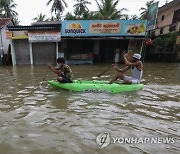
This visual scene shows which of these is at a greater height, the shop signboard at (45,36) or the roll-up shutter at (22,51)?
the shop signboard at (45,36)

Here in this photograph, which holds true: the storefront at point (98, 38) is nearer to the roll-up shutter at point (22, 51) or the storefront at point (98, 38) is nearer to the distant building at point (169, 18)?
the roll-up shutter at point (22, 51)

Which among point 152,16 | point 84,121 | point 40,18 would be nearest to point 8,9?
point 40,18

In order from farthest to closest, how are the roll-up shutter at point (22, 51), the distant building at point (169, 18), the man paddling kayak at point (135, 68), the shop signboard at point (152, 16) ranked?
the distant building at point (169, 18) < the roll-up shutter at point (22, 51) < the shop signboard at point (152, 16) < the man paddling kayak at point (135, 68)

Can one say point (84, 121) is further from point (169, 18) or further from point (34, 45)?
point (169, 18)

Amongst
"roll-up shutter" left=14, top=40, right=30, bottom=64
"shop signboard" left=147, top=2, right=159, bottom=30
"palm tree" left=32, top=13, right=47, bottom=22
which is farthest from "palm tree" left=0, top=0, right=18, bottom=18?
"shop signboard" left=147, top=2, right=159, bottom=30

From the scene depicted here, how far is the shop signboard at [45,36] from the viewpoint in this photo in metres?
18.9

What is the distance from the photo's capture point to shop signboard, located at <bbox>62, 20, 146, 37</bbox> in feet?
61.3

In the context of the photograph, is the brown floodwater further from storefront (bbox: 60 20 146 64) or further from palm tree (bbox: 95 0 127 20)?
palm tree (bbox: 95 0 127 20)

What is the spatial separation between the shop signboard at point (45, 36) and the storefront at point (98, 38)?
0.61 meters

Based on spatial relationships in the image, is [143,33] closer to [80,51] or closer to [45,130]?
[80,51]

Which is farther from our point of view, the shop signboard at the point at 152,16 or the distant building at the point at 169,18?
the distant building at the point at 169,18

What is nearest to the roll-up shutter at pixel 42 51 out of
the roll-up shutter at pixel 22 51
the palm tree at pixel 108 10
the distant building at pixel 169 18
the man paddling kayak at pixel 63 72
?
the roll-up shutter at pixel 22 51

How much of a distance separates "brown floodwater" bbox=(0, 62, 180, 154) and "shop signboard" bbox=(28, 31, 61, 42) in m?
11.7

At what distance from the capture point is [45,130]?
4422 mm
